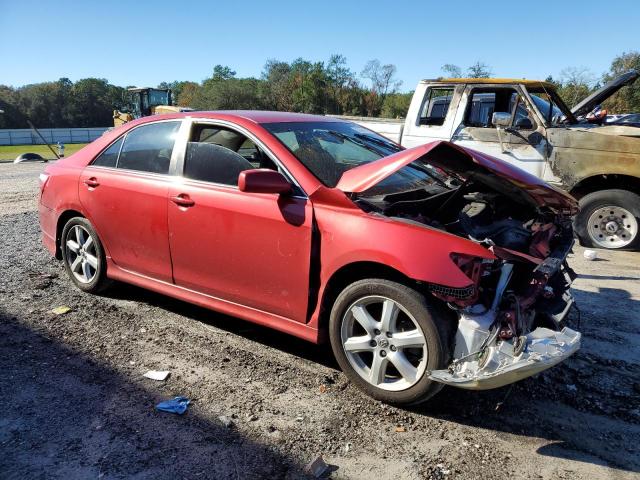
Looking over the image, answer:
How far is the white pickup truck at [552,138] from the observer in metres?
6.39

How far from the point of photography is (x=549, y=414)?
2949 mm

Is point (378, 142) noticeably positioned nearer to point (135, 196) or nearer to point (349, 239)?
point (349, 239)

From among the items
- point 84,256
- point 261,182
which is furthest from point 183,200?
point 84,256

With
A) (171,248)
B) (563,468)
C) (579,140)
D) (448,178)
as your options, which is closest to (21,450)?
(171,248)

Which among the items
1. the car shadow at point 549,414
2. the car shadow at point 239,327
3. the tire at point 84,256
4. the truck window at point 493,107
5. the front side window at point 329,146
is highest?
the truck window at point 493,107

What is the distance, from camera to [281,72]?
68.3 m

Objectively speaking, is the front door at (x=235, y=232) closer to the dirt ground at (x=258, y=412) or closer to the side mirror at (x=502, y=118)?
the dirt ground at (x=258, y=412)

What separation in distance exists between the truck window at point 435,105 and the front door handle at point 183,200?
4.92 meters

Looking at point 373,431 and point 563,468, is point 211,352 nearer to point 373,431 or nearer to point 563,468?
point 373,431

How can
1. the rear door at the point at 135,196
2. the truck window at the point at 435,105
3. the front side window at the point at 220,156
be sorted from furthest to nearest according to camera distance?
the truck window at the point at 435,105, the rear door at the point at 135,196, the front side window at the point at 220,156

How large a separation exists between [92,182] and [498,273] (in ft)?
11.3

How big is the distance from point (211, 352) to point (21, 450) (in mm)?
1366

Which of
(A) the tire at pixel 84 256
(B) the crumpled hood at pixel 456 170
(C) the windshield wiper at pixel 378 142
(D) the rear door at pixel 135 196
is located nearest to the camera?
(B) the crumpled hood at pixel 456 170

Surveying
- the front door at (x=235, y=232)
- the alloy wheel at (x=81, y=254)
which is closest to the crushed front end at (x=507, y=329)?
the front door at (x=235, y=232)
